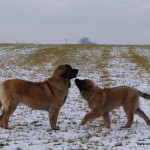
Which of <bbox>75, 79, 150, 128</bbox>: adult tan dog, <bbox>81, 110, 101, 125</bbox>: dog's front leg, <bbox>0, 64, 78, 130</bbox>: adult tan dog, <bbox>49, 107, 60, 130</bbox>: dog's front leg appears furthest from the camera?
<bbox>75, 79, 150, 128</bbox>: adult tan dog

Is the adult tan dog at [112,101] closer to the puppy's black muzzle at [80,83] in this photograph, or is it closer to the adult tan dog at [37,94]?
the puppy's black muzzle at [80,83]

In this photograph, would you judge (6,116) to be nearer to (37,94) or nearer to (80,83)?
(37,94)

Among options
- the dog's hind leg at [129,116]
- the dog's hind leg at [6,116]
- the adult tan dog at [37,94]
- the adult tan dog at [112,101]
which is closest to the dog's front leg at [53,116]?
the adult tan dog at [37,94]

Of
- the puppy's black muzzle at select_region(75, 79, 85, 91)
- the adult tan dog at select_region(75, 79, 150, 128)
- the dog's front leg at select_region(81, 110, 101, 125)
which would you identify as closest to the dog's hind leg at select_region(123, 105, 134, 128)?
the adult tan dog at select_region(75, 79, 150, 128)

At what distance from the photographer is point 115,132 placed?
342 inches

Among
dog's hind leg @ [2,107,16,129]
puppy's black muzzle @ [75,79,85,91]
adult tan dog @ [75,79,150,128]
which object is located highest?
puppy's black muzzle @ [75,79,85,91]

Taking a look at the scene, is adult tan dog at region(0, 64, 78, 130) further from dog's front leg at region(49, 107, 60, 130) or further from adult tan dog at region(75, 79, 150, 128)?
adult tan dog at region(75, 79, 150, 128)

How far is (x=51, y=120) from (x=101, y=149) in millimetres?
2436

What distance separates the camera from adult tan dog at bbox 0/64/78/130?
29.2ft

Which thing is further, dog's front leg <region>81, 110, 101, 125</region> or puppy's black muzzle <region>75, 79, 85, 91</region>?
puppy's black muzzle <region>75, 79, 85, 91</region>

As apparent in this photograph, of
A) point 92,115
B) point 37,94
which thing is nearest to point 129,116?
point 92,115

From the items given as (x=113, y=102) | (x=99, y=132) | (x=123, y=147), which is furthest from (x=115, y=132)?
(x=123, y=147)

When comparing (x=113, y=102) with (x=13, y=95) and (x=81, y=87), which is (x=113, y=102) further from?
(x=13, y=95)

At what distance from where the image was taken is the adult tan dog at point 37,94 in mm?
8898
